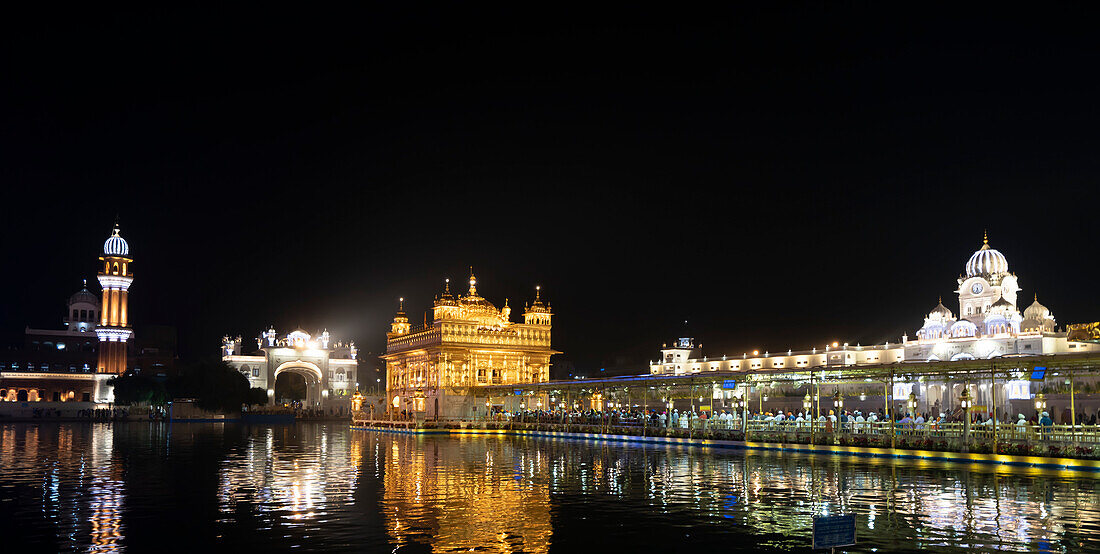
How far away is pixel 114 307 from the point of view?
107812 mm

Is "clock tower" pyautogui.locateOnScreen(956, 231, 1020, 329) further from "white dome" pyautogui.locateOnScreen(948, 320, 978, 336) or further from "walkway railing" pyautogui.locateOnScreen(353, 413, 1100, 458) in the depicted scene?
"walkway railing" pyautogui.locateOnScreen(353, 413, 1100, 458)

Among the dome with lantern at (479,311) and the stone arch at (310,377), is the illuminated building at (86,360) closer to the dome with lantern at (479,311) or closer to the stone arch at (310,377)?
the stone arch at (310,377)

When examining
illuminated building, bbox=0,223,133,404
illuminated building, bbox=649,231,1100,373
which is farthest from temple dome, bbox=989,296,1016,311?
illuminated building, bbox=0,223,133,404

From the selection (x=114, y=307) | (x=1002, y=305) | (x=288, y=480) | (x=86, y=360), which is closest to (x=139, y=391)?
(x=114, y=307)

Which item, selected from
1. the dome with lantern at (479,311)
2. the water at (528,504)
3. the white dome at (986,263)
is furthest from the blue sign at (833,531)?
the white dome at (986,263)

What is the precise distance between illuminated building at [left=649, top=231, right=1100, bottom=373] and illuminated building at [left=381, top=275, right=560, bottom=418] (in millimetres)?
20738

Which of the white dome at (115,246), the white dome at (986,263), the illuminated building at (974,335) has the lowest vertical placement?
the illuminated building at (974,335)

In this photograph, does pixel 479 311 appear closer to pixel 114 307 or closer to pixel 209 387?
pixel 209 387

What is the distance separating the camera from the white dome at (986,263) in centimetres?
8475

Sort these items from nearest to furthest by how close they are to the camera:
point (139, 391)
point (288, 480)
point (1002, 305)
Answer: point (288, 480)
point (1002, 305)
point (139, 391)

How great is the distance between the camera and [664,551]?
14727mm

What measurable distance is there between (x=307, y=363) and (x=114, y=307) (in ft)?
73.8

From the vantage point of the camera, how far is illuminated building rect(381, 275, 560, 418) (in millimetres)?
Result: 71500

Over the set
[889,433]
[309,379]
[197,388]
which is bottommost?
[889,433]
